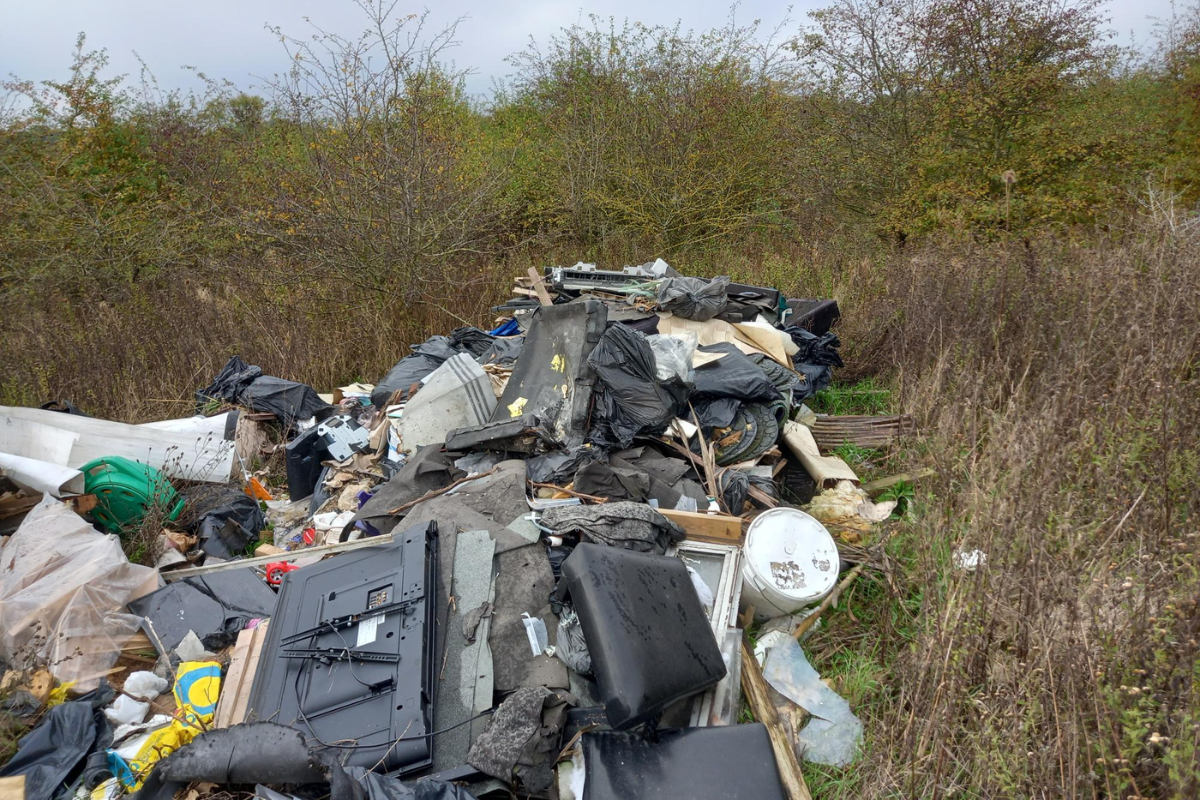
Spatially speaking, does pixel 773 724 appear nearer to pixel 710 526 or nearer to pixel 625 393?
pixel 710 526

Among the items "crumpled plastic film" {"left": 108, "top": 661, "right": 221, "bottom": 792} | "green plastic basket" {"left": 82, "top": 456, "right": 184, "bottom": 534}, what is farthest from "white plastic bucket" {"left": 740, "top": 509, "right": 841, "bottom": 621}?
"green plastic basket" {"left": 82, "top": 456, "right": 184, "bottom": 534}

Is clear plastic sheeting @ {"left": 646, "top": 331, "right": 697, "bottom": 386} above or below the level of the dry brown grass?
above

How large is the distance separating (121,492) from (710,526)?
3.53 metres

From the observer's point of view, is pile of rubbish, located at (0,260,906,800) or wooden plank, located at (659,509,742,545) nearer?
pile of rubbish, located at (0,260,906,800)

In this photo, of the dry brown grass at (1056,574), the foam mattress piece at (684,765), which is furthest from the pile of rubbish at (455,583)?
the dry brown grass at (1056,574)

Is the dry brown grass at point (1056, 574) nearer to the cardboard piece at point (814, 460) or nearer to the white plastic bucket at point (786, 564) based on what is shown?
the white plastic bucket at point (786, 564)

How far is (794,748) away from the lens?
257 centimetres

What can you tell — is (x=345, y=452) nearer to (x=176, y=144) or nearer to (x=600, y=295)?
(x=600, y=295)

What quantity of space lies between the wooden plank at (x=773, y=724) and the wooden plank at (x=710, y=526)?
0.56 meters

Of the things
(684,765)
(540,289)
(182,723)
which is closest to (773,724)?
(684,765)

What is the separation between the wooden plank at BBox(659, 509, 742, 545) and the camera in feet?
11.3

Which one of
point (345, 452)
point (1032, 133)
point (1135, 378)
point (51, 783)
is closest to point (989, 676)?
point (1135, 378)

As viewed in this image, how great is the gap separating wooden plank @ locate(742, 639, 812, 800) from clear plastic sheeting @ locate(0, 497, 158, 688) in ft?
9.14

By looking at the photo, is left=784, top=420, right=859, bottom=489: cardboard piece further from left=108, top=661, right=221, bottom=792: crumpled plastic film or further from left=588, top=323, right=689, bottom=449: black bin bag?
left=108, top=661, right=221, bottom=792: crumpled plastic film
